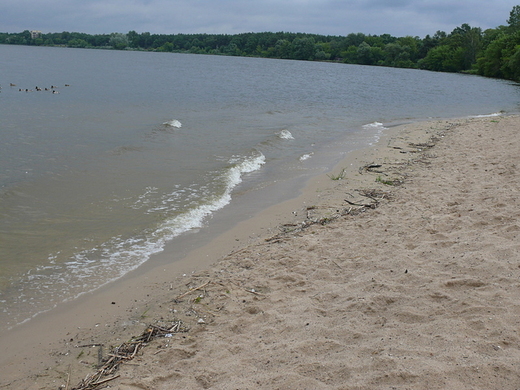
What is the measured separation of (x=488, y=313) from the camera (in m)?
3.68

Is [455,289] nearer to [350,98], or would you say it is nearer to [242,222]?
[242,222]

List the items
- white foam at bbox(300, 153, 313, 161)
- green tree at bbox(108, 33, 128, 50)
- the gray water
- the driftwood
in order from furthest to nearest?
green tree at bbox(108, 33, 128, 50) < white foam at bbox(300, 153, 313, 161) < the gray water < the driftwood

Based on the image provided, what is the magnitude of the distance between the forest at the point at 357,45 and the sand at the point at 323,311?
68.6 meters

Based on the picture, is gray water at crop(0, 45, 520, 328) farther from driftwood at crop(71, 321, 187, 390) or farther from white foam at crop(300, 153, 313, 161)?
driftwood at crop(71, 321, 187, 390)

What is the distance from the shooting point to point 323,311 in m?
4.26

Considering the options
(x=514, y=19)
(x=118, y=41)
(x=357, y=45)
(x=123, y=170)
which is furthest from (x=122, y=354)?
(x=118, y=41)

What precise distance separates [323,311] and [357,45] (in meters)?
144

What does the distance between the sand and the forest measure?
68636mm

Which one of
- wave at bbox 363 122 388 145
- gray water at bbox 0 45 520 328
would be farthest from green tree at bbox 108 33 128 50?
wave at bbox 363 122 388 145

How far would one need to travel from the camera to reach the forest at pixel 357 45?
81312 millimetres

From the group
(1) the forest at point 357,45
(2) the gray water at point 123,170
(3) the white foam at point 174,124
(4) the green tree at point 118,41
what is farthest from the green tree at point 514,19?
(4) the green tree at point 118,41

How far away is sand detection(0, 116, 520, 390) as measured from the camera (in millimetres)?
3270

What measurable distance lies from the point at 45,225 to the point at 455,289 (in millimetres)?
6528

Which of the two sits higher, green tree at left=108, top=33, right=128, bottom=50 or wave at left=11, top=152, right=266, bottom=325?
green tree at left=108, top=33, right=128, bottom=50
